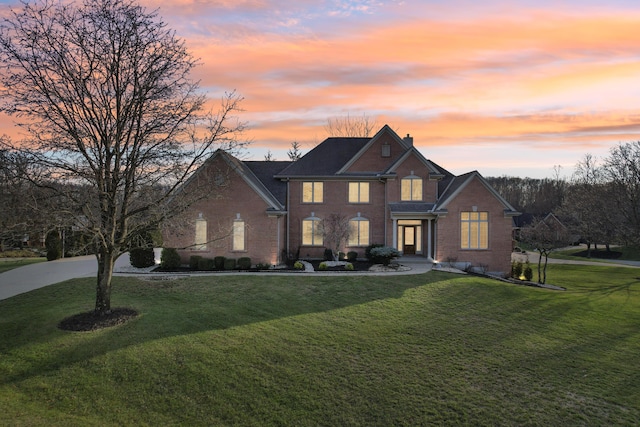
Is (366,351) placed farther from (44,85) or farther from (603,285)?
(603,285)

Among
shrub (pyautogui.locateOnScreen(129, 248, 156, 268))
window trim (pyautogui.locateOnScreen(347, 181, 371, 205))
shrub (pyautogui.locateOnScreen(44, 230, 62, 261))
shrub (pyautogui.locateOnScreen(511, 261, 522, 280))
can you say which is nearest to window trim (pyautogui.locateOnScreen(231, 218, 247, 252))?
shrub (pyautogui.locateOnScreen(129, 248, 156, 268))

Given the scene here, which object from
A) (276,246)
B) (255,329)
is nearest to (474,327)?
(255,329)

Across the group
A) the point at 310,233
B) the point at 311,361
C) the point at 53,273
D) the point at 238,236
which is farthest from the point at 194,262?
the point at 311,361

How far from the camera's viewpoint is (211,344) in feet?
34.3

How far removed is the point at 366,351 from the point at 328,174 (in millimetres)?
17242

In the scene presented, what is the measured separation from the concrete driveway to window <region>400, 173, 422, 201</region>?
18131 millimetres

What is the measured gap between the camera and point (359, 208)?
2683cm

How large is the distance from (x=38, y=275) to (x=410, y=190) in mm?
21410

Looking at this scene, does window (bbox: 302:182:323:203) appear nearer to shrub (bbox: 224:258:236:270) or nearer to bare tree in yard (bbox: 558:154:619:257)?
shrub (bbox: 224:258:236:270)

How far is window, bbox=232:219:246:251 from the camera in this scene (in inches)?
926

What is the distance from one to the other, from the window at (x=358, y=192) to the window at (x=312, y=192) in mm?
2078

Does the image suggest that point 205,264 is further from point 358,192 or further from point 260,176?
point 358,192

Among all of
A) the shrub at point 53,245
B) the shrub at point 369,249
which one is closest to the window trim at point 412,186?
the shrub at point 369,249

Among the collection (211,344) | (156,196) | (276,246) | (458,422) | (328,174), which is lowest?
(458,422)
